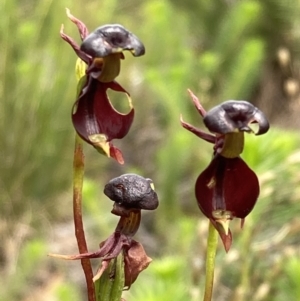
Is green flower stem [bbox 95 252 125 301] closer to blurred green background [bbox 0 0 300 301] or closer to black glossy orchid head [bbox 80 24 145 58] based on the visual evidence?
black glossy orchid head [bbox 80 24 145 58]

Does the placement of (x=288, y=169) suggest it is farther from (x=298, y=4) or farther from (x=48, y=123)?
(x=298, y=4)

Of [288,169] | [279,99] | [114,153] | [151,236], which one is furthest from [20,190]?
[114,153]

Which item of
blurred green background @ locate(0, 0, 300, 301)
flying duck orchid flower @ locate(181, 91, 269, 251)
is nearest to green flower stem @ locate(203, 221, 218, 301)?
flying duck orchid flower @ locate(181, 91, 269, 251)

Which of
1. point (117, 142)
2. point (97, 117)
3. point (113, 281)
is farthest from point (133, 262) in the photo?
point (117, 142)

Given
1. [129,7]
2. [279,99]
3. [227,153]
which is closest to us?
[227,153]

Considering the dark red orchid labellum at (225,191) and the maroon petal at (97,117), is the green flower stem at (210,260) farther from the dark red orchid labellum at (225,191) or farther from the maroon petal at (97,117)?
the maroon petal at (97,117)

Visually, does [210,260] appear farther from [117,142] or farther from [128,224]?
[117,142]
